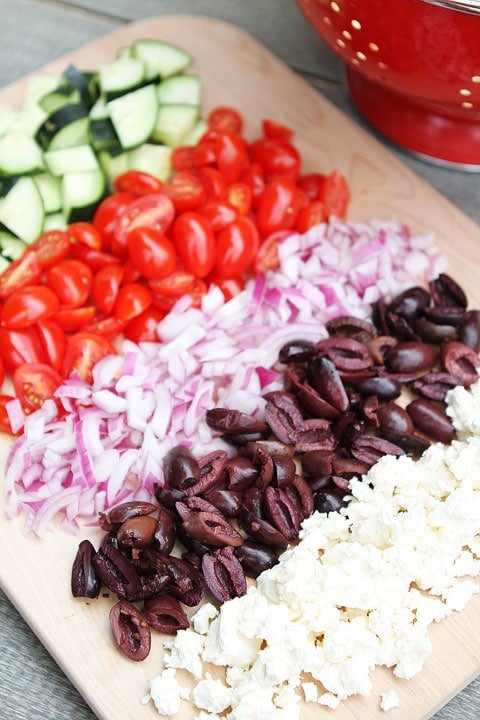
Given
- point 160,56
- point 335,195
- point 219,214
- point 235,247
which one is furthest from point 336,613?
point 160,56

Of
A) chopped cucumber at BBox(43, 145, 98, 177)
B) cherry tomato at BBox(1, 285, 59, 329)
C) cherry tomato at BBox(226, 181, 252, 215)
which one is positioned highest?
cherry tomato at BBox(226, 181, 252, 215)

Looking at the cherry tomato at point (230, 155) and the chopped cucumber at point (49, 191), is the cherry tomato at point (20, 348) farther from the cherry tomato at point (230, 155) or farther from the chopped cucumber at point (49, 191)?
the cherry tomato at point (230, 155)

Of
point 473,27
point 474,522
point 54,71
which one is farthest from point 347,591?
point 54,71

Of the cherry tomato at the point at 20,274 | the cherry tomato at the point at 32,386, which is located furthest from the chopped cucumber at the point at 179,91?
the cherry tomato at the point at 32,386

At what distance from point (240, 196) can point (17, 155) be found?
1.88 ft

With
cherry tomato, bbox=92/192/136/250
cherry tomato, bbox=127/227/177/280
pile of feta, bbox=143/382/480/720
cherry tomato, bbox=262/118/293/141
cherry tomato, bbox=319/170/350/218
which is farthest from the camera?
cherry tomato, bbox=262/118/293/141

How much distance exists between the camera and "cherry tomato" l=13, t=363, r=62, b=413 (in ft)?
6.93

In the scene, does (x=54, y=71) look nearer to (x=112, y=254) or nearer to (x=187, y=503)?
(x=112, y=254)

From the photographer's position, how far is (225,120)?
102 inches

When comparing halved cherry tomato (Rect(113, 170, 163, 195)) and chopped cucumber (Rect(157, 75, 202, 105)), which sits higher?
chopped cucumber (Rect(157, 75, 202, 105))

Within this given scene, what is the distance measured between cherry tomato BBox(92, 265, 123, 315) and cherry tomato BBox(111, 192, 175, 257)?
7 cm

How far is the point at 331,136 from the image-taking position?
259 cm

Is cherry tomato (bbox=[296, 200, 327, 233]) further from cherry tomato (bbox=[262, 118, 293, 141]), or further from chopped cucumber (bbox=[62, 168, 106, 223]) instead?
chopped cucumber (bbox=[62, 168, 106, 223])

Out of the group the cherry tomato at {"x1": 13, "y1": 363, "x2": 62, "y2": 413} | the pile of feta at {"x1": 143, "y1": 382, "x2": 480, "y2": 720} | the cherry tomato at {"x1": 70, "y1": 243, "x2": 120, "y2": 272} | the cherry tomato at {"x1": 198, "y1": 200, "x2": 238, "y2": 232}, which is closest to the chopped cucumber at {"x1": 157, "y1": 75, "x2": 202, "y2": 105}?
the cherry tomato at {"x1": 198, "y1": 200, "x2": 238, "y2": 232}
